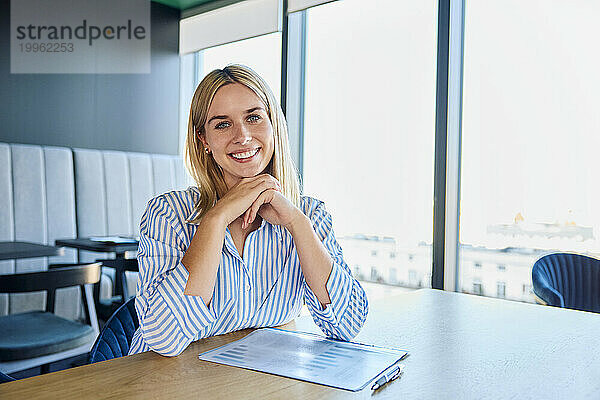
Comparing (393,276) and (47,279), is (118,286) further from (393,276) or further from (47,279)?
(393,276)

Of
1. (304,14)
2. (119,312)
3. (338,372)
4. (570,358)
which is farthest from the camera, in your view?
(304,14)

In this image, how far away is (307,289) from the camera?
4.47 ft

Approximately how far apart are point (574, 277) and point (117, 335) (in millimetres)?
2161

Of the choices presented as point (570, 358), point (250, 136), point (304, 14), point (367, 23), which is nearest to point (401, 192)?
point (367, 23)

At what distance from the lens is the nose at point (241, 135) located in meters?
1.40

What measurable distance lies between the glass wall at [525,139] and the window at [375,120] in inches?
10.9

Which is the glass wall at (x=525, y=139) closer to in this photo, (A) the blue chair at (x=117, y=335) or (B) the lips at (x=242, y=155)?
(B) the lips at (x=242, y=155)

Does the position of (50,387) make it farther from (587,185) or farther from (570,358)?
(587,185)

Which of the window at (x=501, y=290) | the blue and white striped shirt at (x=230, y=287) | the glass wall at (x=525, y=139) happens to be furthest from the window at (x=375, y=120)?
the blue and white striped shirt at (x=230, y=287)

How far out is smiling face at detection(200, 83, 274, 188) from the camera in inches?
55.4

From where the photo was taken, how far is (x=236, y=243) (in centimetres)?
140

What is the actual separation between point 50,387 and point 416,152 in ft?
9.43

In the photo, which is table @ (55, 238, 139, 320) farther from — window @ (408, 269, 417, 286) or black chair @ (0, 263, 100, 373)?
window @ (408, 269, 417, 286)

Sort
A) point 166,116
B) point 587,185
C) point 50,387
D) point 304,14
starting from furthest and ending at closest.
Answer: point 166,116, point 304,14, point 587,185, point 50,387
